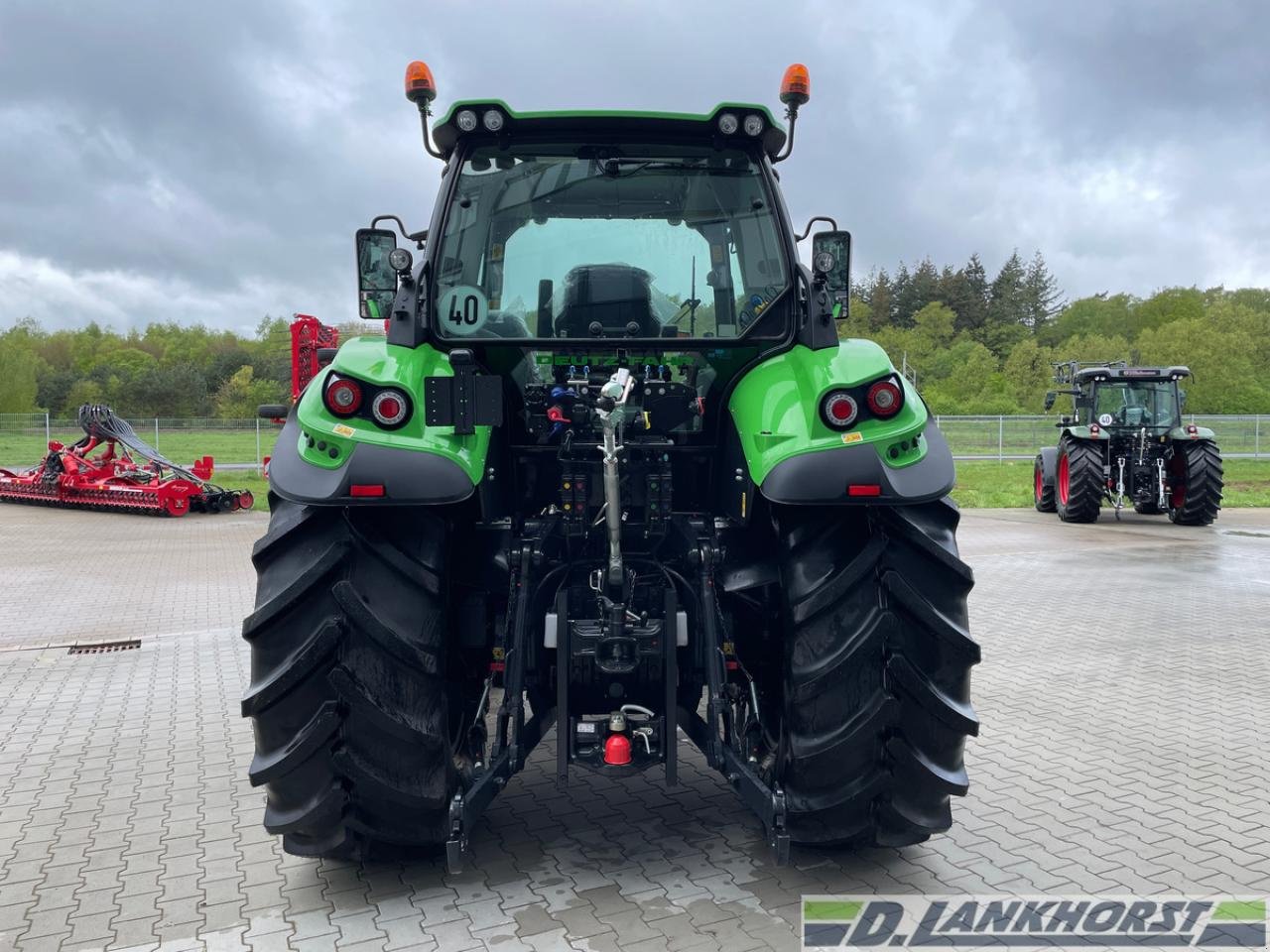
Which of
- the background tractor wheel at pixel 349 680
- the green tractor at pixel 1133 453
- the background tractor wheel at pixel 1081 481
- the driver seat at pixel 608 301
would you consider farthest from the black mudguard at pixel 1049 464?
the background tractor wheel at pixel 349 680

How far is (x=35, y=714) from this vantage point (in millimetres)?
5715

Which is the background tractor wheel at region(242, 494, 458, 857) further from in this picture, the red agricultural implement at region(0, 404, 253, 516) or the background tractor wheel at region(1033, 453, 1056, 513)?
the background tractor wheel at region(1033, 453, 1056, 513)

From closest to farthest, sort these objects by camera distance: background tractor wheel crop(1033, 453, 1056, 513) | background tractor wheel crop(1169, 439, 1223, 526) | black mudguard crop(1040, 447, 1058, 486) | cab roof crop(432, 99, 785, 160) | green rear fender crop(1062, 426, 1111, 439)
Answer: cab roof crop(432, 99, 785, 160)
background tractor wheel crop(1169, 439, 1223, 526)
green rear fender crop(1062, 426, 1111, 439)
black mudguard crop(1040, 447, 1058, 486)
background tractor wheel crop(1033, 453, 1056, 513)

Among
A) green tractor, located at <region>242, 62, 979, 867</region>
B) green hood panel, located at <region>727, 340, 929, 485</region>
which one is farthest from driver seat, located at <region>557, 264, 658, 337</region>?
green hood panel, located at <region>727, 340, 929, 485</region>

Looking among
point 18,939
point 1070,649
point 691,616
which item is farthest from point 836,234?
point 1070,649

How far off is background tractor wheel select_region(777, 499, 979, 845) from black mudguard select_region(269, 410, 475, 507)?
3.72 feet

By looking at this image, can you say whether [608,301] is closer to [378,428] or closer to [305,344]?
[378,428]

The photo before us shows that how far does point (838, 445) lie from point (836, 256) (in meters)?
1.20

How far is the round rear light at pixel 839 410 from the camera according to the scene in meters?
3.13

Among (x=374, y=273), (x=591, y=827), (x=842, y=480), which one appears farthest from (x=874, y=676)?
(x=374, y=273)

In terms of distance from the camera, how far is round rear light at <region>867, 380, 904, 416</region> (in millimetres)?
3158

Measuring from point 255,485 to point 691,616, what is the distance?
19.9 meters

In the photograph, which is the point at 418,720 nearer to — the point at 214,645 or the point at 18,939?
the point at 18,939

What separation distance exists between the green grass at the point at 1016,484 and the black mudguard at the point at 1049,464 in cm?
188
